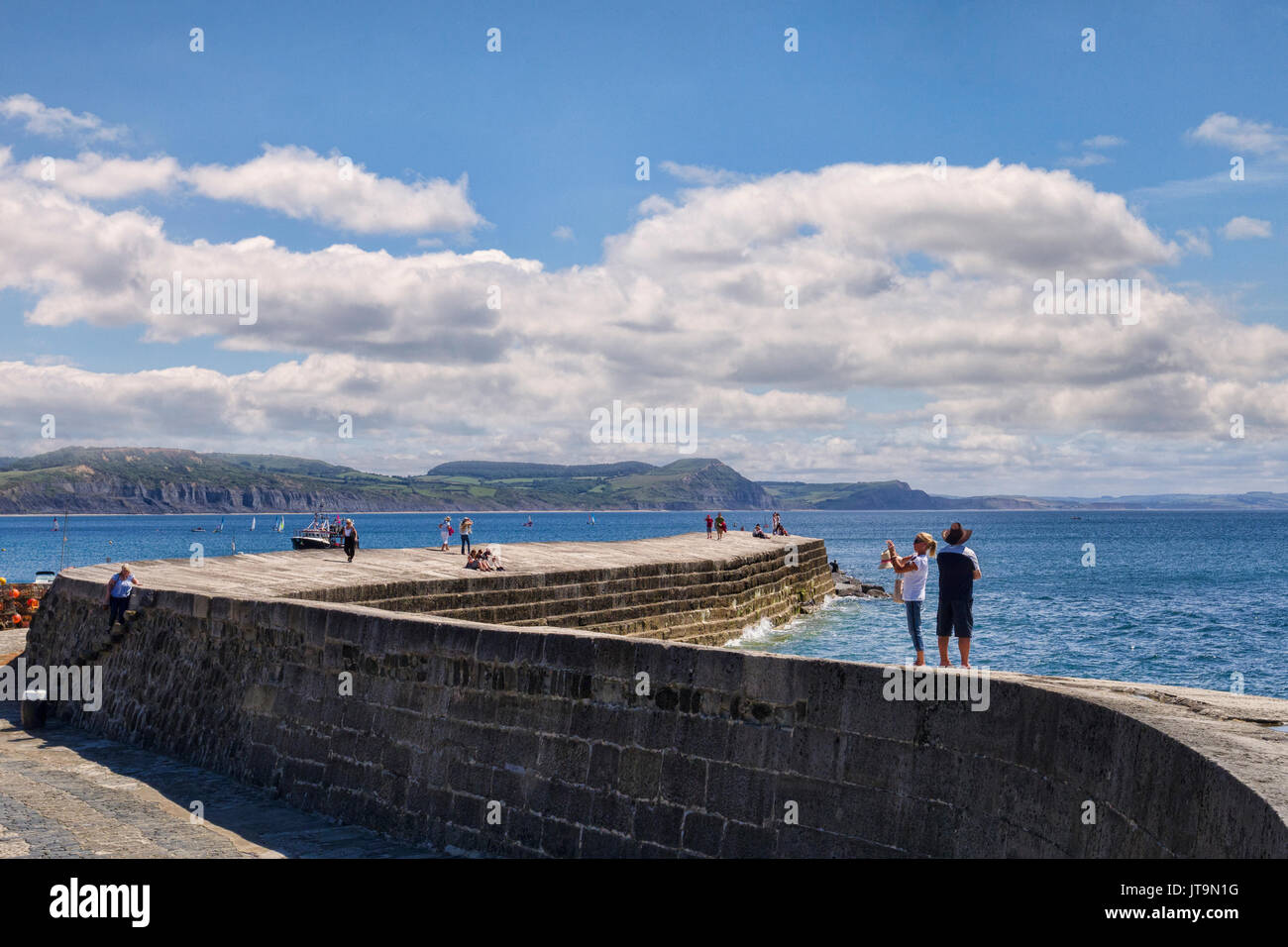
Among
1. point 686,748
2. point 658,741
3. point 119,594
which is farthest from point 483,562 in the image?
point 686,748

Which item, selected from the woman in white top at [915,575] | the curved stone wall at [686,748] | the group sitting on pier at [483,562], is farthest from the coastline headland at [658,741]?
the group sitting on pier at [483,562]

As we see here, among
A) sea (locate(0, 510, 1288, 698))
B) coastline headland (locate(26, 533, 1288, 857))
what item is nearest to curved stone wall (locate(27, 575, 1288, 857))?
coastline headland (locate(26, 533, 1288, 857))

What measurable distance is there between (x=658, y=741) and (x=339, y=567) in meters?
14.0

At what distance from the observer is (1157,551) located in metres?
94.9

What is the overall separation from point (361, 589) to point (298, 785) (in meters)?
6.46

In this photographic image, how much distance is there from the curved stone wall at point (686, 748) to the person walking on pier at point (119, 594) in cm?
233

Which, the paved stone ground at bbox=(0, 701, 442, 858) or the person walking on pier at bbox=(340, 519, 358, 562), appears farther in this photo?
the person walking on pier at bbox=(340, 519, 358, 562)

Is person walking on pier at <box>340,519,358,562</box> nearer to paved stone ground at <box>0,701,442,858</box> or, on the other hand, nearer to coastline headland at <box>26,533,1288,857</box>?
coastline headland at <box>26,533,1288,857</box>

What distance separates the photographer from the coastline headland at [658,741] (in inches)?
210

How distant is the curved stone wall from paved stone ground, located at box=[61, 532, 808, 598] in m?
2.30

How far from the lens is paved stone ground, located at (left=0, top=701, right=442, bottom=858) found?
29.1 feet

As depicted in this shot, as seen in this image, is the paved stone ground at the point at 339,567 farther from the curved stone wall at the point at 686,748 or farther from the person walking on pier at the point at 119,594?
the curved stone wall at the point at 686,748
